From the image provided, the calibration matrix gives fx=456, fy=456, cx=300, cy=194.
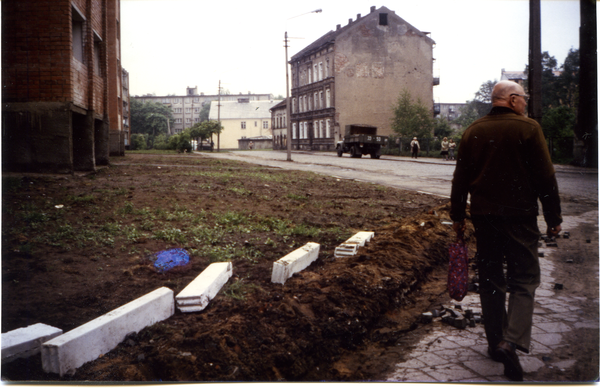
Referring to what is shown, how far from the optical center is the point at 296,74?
45000 millimetres

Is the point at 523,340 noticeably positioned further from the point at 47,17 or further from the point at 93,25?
the point at 93,25

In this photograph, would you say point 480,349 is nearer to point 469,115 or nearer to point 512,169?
point 512,169

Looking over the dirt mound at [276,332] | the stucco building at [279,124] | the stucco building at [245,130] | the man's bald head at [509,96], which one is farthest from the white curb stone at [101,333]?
the stucco building at [245,130]

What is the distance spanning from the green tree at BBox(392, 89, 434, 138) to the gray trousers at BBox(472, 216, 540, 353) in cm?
2335

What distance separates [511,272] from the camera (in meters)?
2.80

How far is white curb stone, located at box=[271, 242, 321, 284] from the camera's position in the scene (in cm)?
382


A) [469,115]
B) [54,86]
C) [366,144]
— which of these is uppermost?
[54,86]

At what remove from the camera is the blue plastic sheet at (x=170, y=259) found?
4.11 m

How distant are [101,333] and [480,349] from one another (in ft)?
7.74

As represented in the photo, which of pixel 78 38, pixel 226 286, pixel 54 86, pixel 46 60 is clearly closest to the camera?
pixel 226 286

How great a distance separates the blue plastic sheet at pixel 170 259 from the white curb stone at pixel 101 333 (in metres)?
1.00

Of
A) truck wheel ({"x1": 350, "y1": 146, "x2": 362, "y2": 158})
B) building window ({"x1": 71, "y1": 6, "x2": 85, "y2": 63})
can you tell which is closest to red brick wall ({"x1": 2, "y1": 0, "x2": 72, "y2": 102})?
building window ({"x1": 71, "y1": 6, "x2": 85, "y2": 63})

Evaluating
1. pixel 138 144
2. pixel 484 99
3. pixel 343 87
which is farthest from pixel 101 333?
pixel 343 87

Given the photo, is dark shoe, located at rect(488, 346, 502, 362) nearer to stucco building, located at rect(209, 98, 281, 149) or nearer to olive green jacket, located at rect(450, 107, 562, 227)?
olive green jacket, located at rect(450, 107, 562, 227)
